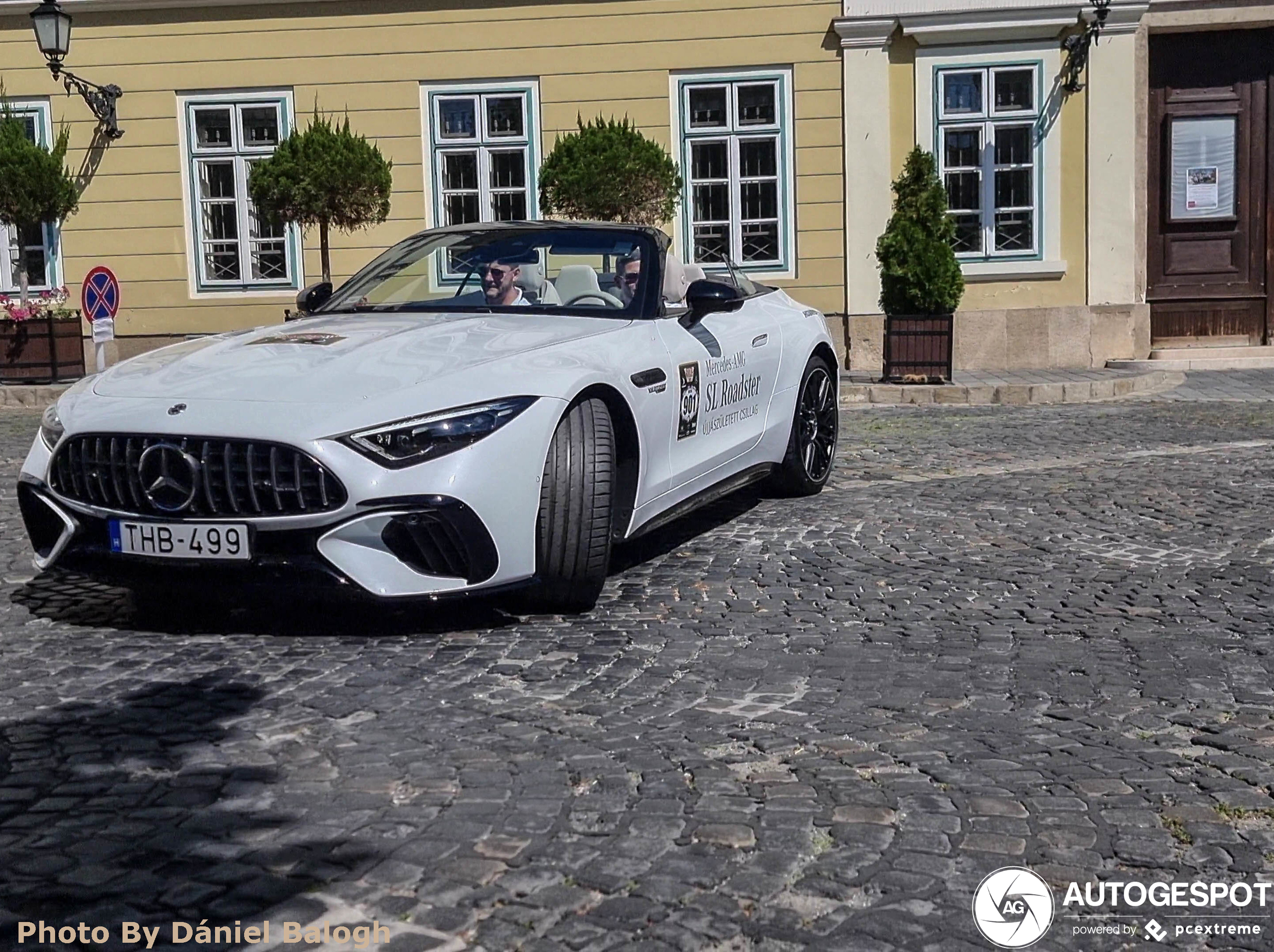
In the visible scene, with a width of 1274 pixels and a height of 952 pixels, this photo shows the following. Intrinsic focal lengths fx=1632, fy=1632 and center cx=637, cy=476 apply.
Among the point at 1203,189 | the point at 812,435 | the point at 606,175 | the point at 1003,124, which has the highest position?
the point at 1003,124

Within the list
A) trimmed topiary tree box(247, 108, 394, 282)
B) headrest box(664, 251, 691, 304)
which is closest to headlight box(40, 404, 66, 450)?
headrest box(664, 251, 691, 304)

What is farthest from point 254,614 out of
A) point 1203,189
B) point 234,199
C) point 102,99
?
point 1203,189

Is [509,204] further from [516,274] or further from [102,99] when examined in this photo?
[516,274]

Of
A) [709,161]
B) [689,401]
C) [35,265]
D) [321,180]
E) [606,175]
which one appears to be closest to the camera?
[689,401]

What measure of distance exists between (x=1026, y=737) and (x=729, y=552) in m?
2.91

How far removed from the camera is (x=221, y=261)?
19781 millimetres

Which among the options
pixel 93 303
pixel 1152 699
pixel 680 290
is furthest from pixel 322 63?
pixel 1152 699

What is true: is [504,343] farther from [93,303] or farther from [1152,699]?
[93,303]

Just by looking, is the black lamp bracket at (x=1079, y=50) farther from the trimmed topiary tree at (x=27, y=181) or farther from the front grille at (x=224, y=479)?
the front grille at (x=224, y=479)

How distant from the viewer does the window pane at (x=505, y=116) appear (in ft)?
63.1

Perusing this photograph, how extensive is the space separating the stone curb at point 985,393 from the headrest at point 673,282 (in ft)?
26.6

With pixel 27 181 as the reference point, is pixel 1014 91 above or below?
above

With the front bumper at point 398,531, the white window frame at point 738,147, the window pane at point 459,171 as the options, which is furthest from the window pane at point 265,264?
the front bumper at point 398,531

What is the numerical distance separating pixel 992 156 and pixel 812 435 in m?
11.3
